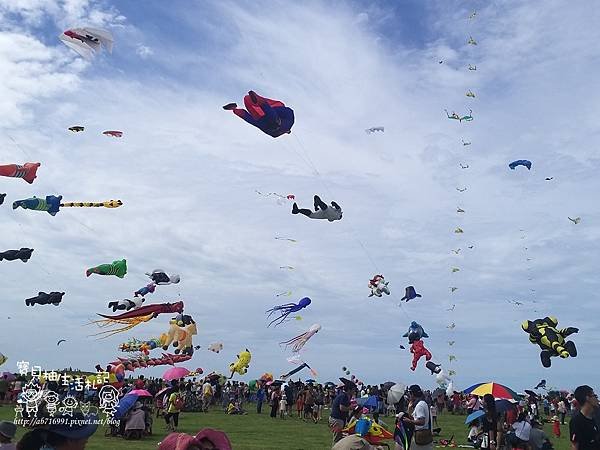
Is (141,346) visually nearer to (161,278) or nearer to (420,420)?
(161,278)

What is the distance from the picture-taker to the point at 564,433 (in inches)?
953

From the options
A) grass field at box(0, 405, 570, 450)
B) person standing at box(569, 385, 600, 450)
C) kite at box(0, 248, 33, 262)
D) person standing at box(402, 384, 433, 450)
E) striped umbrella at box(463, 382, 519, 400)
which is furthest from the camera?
kite at box(0, 248, 33, 262)

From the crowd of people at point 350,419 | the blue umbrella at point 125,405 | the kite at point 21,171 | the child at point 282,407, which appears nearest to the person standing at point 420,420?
the crowd of people at point 350,419

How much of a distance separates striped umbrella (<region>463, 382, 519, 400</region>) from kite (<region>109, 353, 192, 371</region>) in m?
17.1

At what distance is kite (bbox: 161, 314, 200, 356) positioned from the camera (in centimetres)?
2700

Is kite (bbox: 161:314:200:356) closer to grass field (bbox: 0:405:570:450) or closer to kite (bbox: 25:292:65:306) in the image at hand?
grass field (bbox: 0:405:570:450)

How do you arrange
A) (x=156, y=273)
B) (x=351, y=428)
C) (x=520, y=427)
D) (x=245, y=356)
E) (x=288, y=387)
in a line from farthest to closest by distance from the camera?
(x=245, y=356) → (x=288, y=387) → (x=156, y=273) → (x=520, y=427) → (x=351, y=428)

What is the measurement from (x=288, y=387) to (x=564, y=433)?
10613 millimetres

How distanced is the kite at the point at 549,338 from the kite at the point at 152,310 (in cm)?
1302

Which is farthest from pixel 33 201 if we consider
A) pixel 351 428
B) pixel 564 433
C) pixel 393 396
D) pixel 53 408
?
pixel 564 433

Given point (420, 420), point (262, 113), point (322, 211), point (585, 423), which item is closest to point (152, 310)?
point (322, 211)

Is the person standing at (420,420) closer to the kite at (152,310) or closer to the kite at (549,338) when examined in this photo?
the kite at (549,338)

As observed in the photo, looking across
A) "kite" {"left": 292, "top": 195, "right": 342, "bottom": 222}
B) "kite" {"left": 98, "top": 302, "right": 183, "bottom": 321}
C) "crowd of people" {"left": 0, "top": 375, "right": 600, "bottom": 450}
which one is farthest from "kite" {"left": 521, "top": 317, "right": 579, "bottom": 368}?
"kite" {"left": 98, "top": 302, "right": 183, "bottom": 321}

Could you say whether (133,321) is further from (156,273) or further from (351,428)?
(351,428)
